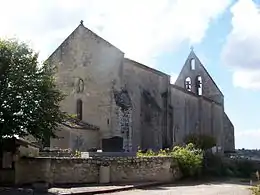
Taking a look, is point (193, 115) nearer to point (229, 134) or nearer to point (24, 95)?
point (229, 134)

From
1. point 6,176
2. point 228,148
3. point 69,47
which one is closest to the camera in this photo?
point 6,176

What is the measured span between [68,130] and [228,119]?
34.1 m

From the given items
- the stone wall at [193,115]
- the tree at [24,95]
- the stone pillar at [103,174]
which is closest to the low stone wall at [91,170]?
the stone pillar at [103,174]

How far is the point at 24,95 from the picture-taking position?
19688mm

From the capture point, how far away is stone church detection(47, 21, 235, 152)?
3653 cm

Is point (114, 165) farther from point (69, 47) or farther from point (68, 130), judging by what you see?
point (69, 47)

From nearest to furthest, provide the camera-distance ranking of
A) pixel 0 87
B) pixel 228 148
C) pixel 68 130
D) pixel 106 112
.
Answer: pixel 0 87 < pixel 68 130 < pixel 106 112 < pixel 228 148

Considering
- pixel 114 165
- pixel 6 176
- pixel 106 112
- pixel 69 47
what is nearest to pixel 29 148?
pixel 6 176

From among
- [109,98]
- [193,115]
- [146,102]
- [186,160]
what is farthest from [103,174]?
[193,115]

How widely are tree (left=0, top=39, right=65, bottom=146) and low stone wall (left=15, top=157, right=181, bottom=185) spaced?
244 centimetres

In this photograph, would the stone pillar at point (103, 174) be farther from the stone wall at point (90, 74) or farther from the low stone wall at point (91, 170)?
the stone wall at point (90, 74)

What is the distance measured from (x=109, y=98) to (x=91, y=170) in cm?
1449

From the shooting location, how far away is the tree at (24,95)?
63.4ft

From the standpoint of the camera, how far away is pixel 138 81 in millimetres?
40875
